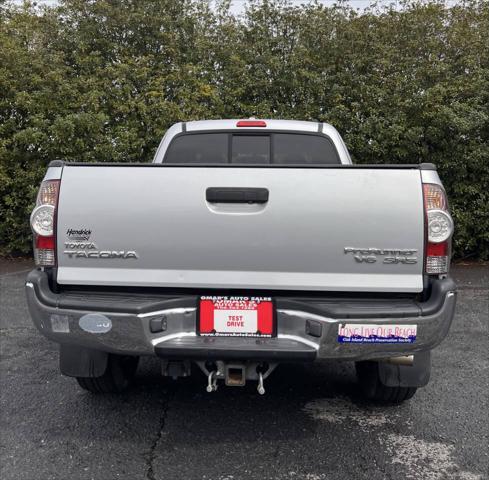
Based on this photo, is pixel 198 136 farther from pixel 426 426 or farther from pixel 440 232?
pixel 426 426

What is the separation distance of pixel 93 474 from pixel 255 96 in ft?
24.2

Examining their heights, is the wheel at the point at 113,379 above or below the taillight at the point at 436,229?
below

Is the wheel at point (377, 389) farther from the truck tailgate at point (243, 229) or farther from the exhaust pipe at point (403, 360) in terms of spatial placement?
the truck tailgate at point (243, 229)

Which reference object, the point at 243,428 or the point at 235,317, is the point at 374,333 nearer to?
the point at 235,317

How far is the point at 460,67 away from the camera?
8.70 m

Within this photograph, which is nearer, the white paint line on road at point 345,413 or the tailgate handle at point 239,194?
the tailgate handle at point 239,194

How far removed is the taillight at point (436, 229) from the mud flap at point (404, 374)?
2.70 feet

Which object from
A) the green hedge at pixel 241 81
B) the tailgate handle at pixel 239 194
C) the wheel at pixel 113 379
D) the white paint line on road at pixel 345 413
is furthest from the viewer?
the green hedge at pixel 241 81

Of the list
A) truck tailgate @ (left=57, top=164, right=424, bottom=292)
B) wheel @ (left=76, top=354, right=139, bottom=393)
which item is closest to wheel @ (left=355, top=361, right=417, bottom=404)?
truck tailgate @ (left=57, top=164, right=424, bottom=292)

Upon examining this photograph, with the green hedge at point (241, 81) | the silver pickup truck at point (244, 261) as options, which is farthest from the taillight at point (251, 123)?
the green hedge at point (241, 81)

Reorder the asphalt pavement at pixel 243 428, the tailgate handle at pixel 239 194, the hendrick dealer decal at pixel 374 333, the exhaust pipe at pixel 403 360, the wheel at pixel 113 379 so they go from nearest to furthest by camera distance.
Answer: the hendrick dealer decal at pixel 374 333 < the tailgate handle at pixel 239 194 < the asphalt pavement at pixel 243 428 < the exhaust pipe at pixel 403 360 < the wheel at pixel 113 379

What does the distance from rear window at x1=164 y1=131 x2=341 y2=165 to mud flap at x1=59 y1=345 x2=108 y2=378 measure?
5.83ft

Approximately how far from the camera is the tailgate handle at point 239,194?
2.70 m

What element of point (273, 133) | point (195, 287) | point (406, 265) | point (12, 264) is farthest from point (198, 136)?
point (12, 264)
